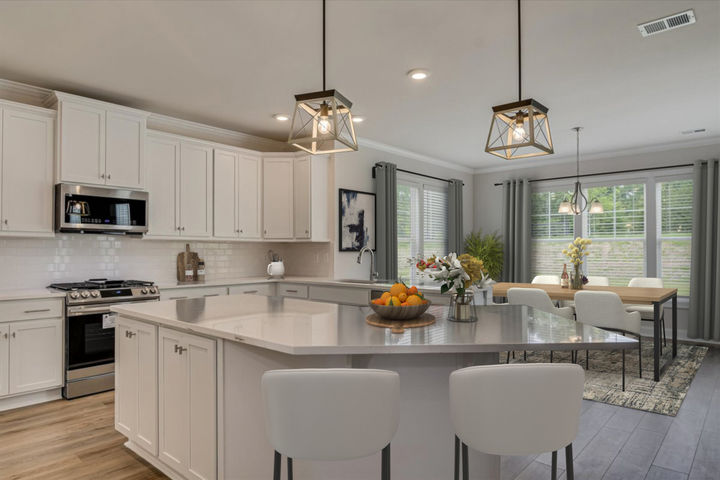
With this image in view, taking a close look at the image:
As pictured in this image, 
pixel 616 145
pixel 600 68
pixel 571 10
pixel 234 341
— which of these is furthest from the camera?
pixel 616 145

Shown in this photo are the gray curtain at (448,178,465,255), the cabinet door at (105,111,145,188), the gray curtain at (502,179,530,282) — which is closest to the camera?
the cabinet door at (105,111,145,188)

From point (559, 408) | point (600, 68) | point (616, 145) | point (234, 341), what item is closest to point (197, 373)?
point (234, 341)

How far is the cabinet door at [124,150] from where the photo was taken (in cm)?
399

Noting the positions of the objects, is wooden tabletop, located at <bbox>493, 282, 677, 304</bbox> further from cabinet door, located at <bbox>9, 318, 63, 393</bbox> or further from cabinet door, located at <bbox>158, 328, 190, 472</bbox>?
cabinet door, located at <bbox>9, 318, 63, 393</bbox>

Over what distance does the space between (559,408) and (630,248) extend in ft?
19.6

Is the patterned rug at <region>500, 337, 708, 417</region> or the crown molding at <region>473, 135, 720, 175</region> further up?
the crown molding at <region>473, 135, 720, 175</region>

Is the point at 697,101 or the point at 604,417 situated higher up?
the point at 697,101

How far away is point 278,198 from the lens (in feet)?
17.7

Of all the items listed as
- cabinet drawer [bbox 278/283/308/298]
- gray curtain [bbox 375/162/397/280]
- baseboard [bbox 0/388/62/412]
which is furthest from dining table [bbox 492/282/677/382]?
baseboard [bbox 0/388/62/412]

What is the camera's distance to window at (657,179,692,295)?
6.02 m

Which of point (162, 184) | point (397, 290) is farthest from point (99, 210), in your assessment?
point (397, 290)

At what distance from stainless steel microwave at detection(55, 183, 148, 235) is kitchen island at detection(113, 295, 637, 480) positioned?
183cm

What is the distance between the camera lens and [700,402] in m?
3.54

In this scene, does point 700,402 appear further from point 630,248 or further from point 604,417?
point 630,248
